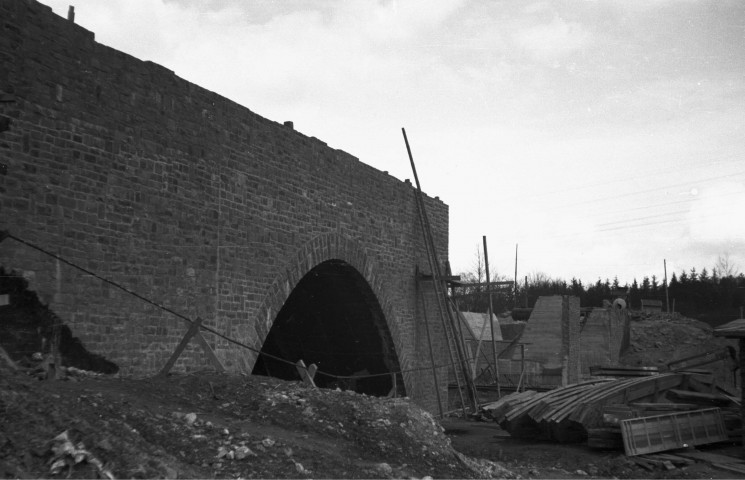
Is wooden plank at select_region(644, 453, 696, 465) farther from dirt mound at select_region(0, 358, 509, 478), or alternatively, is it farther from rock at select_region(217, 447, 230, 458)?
rock at select_region(217, 447, 230, 458)

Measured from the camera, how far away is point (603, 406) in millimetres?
12859

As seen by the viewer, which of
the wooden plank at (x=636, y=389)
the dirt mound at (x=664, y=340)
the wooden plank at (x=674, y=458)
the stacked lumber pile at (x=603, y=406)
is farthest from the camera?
the dirt mound at (x=664, y=340)

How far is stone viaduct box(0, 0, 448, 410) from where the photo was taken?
7.95m

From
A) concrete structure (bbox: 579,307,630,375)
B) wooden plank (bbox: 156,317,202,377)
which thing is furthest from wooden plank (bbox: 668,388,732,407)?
concrete structure (bbox: 579,307,630,375)

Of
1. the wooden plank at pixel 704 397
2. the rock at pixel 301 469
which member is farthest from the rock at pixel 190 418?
the wooden plank at pixel 704 397

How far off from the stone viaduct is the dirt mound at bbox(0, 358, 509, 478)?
1214 millimetres

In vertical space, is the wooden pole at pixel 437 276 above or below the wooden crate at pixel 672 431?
above

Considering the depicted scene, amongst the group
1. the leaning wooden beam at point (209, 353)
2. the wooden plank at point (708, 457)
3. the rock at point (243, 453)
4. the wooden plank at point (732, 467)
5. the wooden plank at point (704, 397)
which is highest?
the leaning wooden beam at point (209, 353)

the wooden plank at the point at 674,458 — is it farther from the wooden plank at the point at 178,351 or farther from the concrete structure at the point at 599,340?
the concrete structure at the point at 599,340

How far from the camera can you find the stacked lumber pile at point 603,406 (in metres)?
12.3

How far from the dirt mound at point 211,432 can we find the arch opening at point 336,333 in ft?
18.9

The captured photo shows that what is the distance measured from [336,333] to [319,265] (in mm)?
3140

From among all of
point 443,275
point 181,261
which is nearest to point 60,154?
point 181,261

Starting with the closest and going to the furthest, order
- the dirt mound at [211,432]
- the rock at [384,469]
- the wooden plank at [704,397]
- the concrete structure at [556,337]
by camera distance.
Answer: the dirt mound at [211,432] < the rock at [384,469] < the wooden plank at [704,397] < the concrete structure at [556,337]
